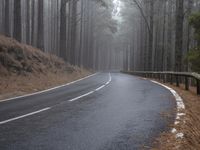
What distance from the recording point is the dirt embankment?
1992cm

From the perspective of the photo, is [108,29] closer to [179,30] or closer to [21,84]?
[179,30]

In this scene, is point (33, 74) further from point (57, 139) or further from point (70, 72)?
point (57, 139)

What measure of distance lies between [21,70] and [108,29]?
67.5m

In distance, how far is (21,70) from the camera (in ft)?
78.6

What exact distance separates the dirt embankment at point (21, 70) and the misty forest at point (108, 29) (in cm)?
240

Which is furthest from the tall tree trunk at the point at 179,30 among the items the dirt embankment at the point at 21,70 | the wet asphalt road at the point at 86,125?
the wet asphalt road at the point at 86,125

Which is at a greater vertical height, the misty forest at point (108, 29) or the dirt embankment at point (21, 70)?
the misty forest at point (108, 29)

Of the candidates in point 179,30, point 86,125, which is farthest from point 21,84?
point 86,125

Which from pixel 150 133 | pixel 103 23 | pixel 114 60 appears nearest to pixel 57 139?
pixel 150 133

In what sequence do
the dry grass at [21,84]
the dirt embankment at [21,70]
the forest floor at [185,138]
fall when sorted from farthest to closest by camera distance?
1. the dirt embankment at [21,70]
2. the dry grass at [21,84]
3. the forest floor at [185,138]

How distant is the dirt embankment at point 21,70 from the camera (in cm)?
1992

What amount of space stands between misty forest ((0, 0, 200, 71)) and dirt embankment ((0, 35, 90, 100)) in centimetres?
240

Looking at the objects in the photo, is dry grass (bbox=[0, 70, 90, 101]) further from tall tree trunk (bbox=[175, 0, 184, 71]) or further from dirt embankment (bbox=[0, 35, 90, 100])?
tall tree trunk (bbox=[175, 0, 184, 71])

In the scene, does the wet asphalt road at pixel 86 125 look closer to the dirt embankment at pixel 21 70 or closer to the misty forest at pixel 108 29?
the dirt embankment at pixel 21 70
